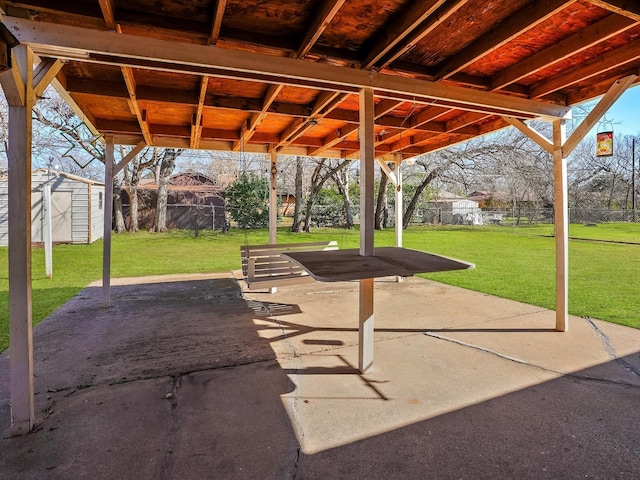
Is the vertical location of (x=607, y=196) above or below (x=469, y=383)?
above

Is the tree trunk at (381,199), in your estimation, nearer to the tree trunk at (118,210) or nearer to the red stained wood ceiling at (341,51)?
the tree trunk at (118,210)

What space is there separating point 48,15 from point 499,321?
15.8 ft

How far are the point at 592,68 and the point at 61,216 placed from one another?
13.9 m

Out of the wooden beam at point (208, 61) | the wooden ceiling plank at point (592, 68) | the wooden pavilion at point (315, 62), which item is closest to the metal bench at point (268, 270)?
the wooden pavilion at point (315, 62)

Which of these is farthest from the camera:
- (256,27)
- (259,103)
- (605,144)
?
(605,144)

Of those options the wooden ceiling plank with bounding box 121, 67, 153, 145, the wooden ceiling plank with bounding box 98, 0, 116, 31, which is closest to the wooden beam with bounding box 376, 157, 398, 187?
the wooden ceiling plank with bounding box 121, 67, 153, 145

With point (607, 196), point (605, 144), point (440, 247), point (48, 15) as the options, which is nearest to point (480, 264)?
point (440, 247)

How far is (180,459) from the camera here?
1.86m

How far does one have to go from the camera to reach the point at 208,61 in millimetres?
2406

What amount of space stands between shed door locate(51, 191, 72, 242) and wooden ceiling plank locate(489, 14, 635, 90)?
1304cm

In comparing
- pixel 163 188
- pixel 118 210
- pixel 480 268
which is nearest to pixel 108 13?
pixel 480 268

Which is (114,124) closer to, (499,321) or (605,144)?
(499,321)

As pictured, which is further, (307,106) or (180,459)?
(307,106)

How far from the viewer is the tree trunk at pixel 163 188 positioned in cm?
1628
